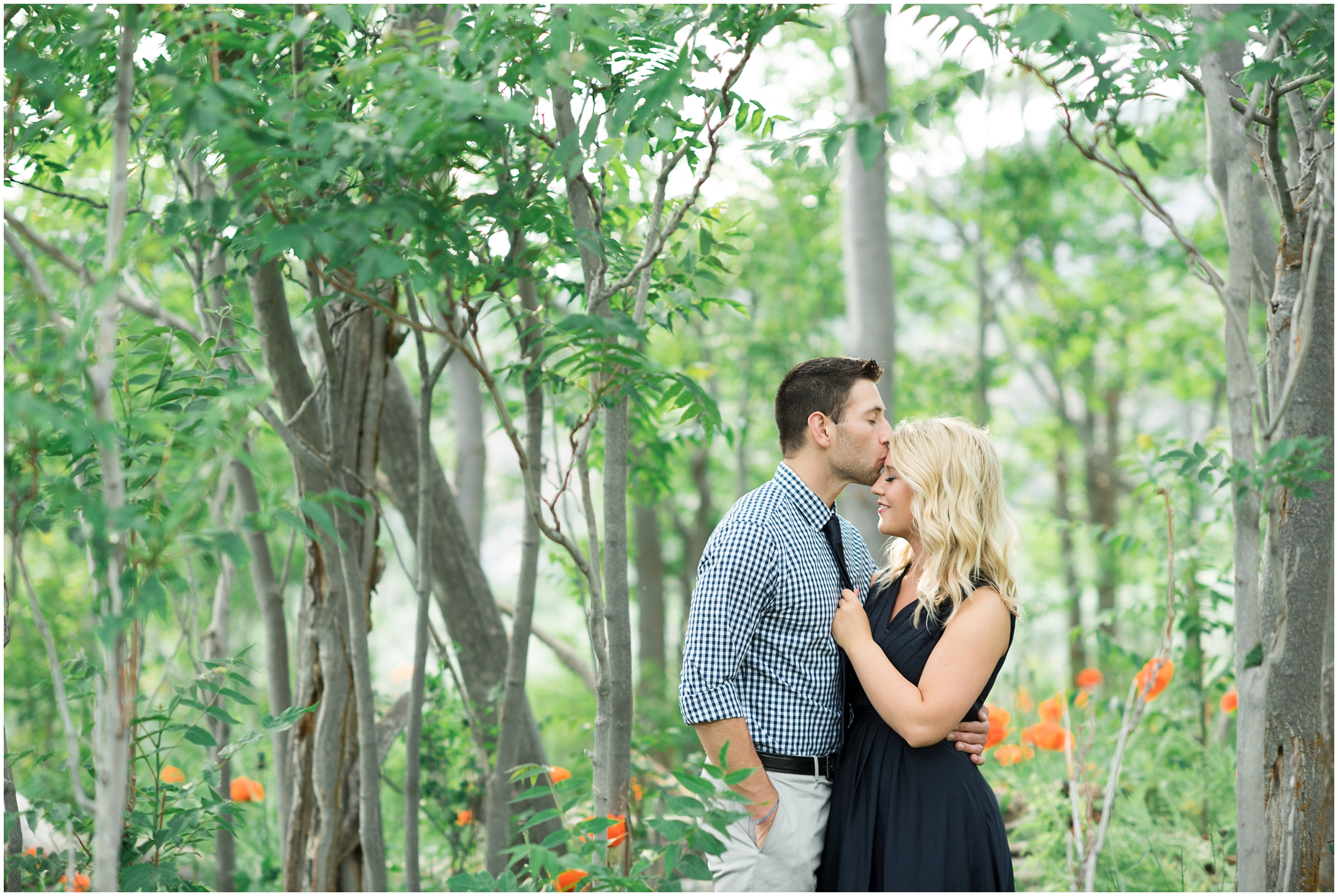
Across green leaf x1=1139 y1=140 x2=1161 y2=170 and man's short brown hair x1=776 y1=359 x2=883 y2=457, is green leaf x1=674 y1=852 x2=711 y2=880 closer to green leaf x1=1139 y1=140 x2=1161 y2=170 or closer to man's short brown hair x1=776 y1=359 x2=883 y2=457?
man's short brown hair x1=776 y1=359 x2=883 y2=457

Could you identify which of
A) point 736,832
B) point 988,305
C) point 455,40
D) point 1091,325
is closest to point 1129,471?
point 736,832

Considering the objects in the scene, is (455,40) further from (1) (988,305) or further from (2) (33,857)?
(1) (988,305)

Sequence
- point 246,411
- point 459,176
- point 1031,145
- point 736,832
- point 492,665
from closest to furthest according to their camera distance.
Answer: point 246,411, point 736,832, point 459,176, point 492,665, point 1031,145

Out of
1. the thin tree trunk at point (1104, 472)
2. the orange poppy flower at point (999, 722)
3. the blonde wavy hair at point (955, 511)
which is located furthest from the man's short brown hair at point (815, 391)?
the thin tree trunk at point (1104, 472)

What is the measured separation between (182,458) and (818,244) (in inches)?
292

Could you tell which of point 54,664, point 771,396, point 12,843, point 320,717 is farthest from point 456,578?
point 771,396

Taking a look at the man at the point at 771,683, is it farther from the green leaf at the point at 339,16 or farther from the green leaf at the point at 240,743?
the green leaf at the point at 339,16

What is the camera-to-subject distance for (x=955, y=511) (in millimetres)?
2059

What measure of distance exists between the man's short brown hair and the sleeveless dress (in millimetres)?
520

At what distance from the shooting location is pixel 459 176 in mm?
2156

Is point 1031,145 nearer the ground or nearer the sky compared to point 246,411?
nearer the sky

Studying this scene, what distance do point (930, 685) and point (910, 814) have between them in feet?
1.04

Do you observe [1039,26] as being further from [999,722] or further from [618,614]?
[999,722]

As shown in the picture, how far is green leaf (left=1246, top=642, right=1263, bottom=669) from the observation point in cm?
185
